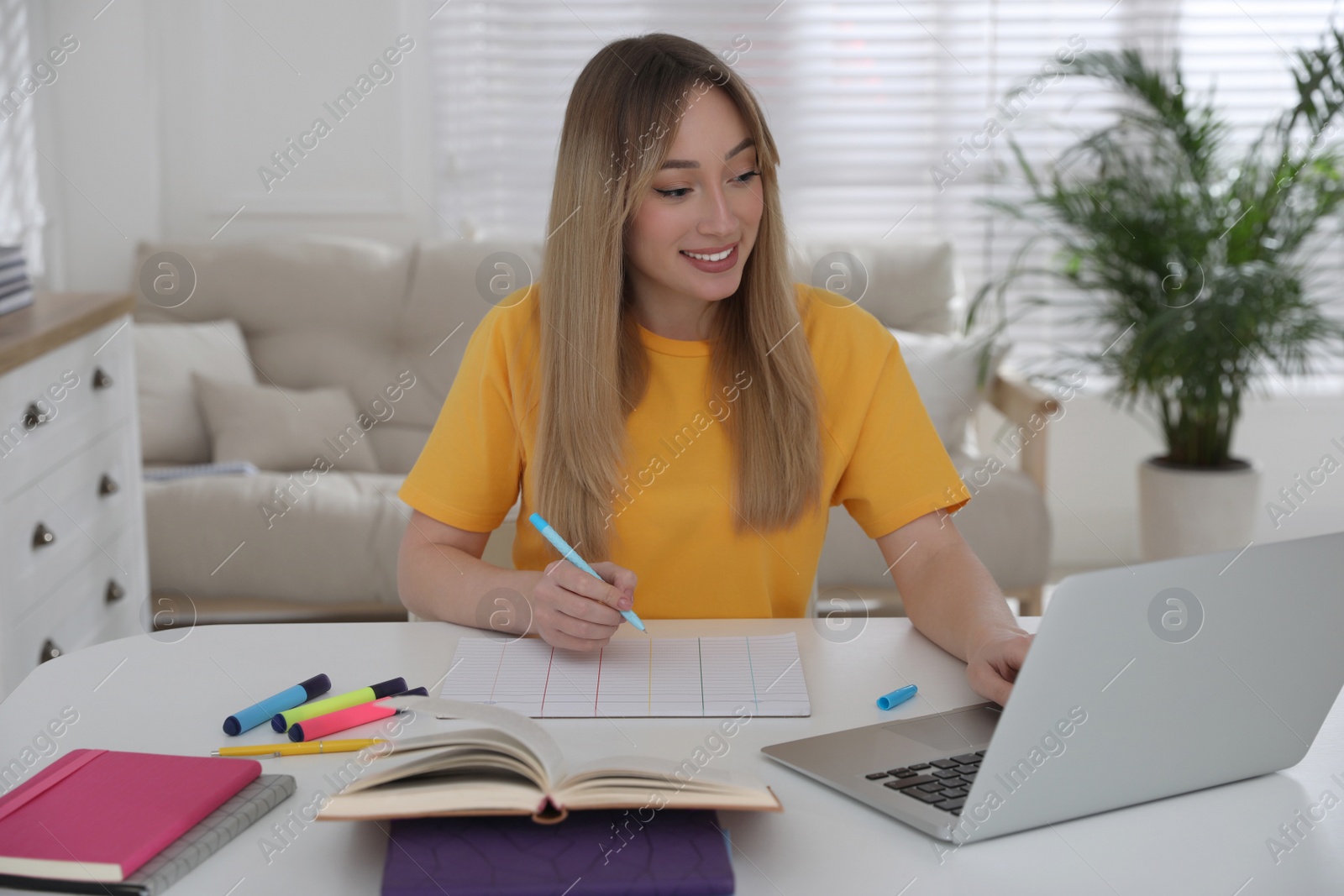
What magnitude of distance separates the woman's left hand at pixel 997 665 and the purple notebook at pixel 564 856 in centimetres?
34

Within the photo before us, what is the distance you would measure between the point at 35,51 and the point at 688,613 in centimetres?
288

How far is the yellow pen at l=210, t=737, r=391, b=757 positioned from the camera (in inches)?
34.5

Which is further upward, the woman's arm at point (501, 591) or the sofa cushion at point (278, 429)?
the woman's arm at point (501, 591)

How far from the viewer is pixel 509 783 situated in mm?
715

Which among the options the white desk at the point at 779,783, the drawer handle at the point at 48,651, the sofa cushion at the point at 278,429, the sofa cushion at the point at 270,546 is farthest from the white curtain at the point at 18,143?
the white desk at the point at 779,783

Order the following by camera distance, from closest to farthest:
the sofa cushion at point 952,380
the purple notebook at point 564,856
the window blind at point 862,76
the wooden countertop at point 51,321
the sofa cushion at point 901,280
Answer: the purple notebook at point 564,856 → the wooden countertop at point 51,321 → the sofa cushion at point 952,380 → the sofa cushion at point 901,280 → the window blind at point 862,76

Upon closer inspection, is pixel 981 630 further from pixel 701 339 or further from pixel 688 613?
pixel 701 339

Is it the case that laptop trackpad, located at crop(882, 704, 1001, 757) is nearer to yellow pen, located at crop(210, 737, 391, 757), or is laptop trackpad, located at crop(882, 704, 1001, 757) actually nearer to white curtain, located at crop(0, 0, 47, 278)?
yellow pen, located at crop(210, 737, 391, 757)

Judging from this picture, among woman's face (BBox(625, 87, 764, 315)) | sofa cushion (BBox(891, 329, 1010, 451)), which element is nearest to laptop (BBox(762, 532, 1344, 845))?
woman's face (BBox(625, 87, 764, 315))

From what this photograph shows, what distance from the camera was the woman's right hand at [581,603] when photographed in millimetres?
1035

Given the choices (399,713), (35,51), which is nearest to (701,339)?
(399,713)

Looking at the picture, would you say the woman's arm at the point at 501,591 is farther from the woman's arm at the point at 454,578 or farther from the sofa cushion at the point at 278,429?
the sofa cushion at the point at 278,429

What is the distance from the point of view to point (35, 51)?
129 inches

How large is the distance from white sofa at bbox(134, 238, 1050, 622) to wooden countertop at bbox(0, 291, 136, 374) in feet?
1.89
